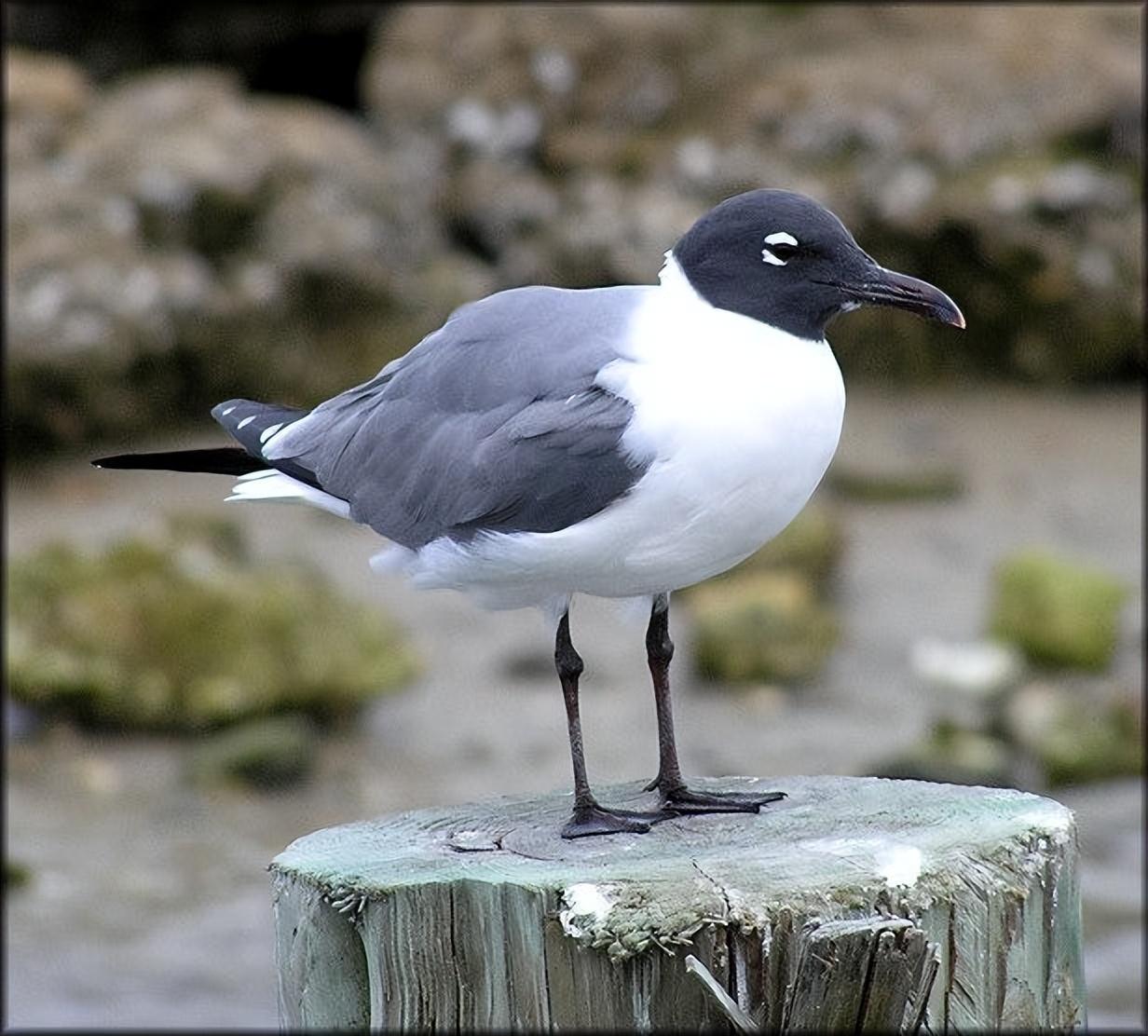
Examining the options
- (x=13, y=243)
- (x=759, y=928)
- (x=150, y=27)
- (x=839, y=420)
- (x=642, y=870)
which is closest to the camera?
(x=759, y=928)

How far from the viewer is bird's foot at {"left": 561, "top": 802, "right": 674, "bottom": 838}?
263cm

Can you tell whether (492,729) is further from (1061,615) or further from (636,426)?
(636,426)

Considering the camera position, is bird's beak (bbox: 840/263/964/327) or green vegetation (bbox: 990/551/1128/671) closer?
bird's beak (bbox: 840/263/964/327)

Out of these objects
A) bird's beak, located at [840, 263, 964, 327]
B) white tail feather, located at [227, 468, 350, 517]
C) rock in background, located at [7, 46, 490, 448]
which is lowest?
white tail feather, located at [227, 468, 350, 517]

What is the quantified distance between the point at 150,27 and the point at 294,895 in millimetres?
9786

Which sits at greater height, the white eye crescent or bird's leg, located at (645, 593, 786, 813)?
the white eye crescent

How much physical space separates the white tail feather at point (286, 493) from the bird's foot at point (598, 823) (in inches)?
24.3

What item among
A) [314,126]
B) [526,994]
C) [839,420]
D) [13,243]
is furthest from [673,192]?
[526,994]

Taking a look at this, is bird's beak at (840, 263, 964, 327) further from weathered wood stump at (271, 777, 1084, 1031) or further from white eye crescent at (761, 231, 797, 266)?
weathered wood stump at (271, 777, 1084, 1031)

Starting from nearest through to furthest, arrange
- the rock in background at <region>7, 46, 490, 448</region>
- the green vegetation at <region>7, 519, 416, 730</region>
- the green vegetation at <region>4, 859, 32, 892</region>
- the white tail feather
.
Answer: the white tail feather < the green vegetation at <region>4, 859, 32, 892</region> < the green vegetation at <region>7, 519, 416, 730</region> < the rock in background at <region>7, 46, 490, 448</region>

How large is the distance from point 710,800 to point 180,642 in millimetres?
4531

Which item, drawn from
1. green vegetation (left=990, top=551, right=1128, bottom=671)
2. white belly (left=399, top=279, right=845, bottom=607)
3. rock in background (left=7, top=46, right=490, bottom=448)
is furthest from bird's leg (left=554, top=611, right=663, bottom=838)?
rock in background (left=7, top=46, right=490, bottom=448)

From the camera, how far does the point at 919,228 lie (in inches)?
378

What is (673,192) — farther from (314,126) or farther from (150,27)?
(150,27)
